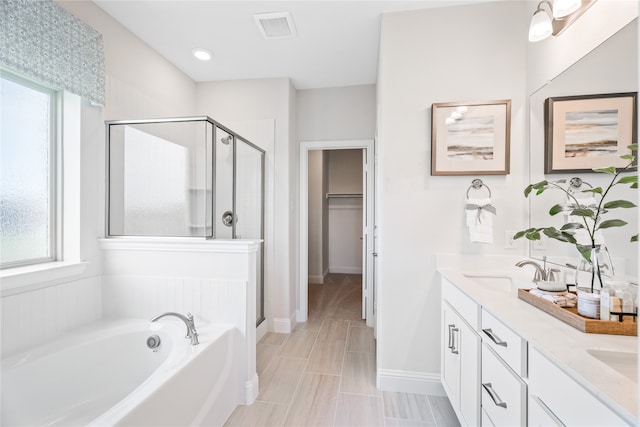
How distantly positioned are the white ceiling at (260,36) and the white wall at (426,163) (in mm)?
201

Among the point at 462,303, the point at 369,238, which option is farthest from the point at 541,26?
the point at 369,238

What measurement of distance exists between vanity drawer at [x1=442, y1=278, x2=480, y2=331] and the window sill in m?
2.34

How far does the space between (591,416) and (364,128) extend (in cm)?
303

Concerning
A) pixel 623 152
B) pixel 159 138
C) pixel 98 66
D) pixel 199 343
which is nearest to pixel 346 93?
pixel 159 138

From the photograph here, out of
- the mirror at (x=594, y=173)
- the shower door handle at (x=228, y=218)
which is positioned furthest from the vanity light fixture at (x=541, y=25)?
the shower door handle at (x=228, y=218)

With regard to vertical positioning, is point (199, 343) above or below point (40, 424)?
above

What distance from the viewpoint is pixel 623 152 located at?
1.25 metres

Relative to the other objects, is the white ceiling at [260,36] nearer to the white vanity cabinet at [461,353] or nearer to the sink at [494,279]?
the sink at [494,279]

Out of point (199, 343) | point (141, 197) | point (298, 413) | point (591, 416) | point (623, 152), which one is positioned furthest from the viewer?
point (141, 197)

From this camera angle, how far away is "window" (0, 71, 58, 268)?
1630 millimetres

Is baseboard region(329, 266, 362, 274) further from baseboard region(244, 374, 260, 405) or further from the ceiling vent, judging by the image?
the ceiling vent

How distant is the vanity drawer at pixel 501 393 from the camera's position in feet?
3.34

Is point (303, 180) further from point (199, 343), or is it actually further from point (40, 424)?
point (40, 424)

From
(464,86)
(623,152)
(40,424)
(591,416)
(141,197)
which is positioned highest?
(464,86)
